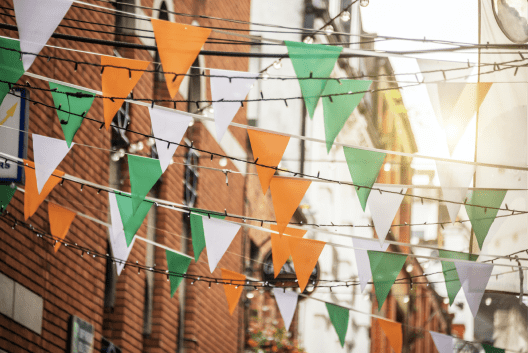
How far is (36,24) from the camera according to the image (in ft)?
14.7

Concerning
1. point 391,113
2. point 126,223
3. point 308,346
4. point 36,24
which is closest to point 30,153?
point 126,223

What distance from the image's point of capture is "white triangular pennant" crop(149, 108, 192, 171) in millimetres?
5305

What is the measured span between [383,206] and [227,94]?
81.1 inches

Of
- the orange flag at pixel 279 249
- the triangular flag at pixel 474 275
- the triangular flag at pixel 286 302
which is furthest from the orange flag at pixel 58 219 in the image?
the triangular flag at pixel 474 275

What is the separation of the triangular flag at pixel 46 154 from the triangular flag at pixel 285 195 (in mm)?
1678

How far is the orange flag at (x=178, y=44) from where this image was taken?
15.8 ft

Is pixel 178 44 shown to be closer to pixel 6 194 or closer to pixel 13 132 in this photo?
pixel 13 132

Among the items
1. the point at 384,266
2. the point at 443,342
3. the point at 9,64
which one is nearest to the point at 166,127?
the point at 9,64

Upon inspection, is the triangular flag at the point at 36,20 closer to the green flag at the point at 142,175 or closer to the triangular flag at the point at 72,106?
the triangular flag at the point at 72,106

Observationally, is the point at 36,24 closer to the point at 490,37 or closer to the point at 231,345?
the point at 490,37

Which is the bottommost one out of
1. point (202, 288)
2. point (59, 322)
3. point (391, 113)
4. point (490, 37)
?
point (59, 322)

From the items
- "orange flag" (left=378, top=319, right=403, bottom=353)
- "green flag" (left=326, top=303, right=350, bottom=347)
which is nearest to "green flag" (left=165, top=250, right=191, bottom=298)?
"green flag" (left=326, top=303, right=350, bottom=347)

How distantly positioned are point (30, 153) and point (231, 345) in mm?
7562

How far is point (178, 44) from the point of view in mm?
4836
